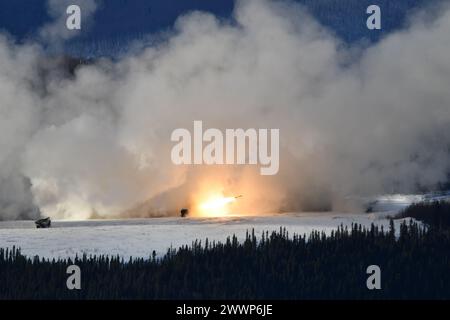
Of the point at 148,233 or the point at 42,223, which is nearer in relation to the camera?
the point at 148,233

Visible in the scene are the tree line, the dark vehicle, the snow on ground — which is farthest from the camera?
the dark vehicle

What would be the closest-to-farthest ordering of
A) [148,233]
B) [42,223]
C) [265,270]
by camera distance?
[265,270], [148,233], [42,223]

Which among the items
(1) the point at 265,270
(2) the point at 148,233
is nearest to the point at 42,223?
(2) the point at 148,233

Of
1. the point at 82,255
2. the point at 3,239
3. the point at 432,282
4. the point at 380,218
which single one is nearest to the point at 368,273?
the point at 432,282

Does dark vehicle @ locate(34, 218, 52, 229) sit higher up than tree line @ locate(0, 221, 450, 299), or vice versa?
dark vehicle @ locate(34, 218, 52, 229)

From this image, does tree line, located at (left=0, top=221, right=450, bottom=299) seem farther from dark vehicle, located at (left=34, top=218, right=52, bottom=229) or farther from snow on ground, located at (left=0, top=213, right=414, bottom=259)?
dark vehicle, located at (left=34, top=218, right=52, bottom=229)

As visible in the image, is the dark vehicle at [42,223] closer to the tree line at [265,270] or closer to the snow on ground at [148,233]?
the snow on ground at [148,233]

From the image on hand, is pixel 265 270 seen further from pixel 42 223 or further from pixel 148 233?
pixel 42 223

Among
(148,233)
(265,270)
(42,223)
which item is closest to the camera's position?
(265,270)

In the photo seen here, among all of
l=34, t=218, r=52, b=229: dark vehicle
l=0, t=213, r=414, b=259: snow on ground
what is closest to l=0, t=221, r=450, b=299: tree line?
l=0, t=213, r=414, b=259: snow on ground
